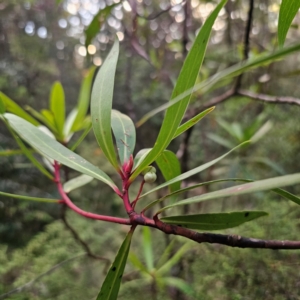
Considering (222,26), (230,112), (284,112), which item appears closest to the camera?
(284,112)

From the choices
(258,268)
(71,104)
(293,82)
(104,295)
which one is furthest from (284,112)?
(71,104)

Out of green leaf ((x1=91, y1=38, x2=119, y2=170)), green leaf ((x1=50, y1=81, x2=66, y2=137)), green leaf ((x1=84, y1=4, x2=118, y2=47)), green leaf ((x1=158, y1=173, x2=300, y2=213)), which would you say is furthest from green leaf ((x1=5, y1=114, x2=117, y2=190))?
green leaf ((x1=84, y1=4, x2=118, y2=47))

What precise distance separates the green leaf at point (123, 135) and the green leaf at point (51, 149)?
0.04 meters

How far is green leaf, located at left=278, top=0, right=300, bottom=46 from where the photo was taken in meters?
0.27

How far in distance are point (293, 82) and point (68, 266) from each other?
58.6 inches

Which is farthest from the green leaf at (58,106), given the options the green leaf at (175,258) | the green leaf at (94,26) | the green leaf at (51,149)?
the green leaf at (175,258)

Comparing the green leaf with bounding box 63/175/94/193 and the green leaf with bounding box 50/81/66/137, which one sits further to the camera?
the green leaf with bounding box 50/81/66/137

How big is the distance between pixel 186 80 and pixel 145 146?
132 cm

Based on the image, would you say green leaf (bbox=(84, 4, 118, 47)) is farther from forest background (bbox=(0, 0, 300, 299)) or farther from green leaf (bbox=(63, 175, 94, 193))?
green leaf (bbox=(63, 175, 94, 193))

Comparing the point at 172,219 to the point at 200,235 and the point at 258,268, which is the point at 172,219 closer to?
the point at 200,235

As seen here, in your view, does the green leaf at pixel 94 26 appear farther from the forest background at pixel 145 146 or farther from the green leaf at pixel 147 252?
the green leaf at pixel 147 252

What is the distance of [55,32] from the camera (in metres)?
2.57

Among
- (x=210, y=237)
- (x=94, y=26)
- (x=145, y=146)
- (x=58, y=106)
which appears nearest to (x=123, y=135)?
(x=210, y=237)

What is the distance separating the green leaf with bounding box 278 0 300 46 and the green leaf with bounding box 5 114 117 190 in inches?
10.1
